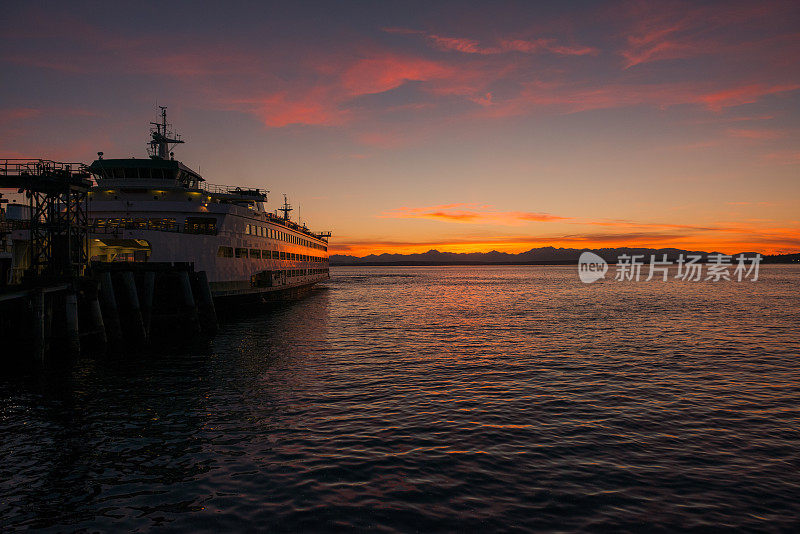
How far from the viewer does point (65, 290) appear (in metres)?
27.0

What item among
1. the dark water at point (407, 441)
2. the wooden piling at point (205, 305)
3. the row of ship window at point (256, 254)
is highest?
the row of ship window at point (256, 254)

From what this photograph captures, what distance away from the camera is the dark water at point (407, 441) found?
10.0 meters

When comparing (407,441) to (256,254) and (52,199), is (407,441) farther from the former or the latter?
(256,254)

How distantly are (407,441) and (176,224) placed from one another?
3792 cm

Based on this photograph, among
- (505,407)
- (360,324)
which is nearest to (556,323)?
(360,324)

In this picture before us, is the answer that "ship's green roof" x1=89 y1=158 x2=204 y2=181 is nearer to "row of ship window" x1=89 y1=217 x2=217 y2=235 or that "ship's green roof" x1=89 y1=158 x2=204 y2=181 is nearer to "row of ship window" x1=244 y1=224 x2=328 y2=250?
"row of ship window" x1=89 y1=217 x2=217 y2=235

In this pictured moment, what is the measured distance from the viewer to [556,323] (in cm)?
4384

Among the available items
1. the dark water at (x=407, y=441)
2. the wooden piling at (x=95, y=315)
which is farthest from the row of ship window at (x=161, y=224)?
the dark water at (x=407, y=441)

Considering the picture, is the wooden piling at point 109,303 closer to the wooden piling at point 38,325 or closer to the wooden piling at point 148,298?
the wooden piling at point 148,298

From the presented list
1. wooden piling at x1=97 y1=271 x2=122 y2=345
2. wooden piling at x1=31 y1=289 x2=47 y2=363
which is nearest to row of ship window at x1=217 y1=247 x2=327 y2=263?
wooden piling at x1=97 y1=271 x2=122 y2=345

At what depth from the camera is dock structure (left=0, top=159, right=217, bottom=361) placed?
24.9 metres

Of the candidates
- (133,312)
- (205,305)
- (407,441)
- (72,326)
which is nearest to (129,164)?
(205,305)

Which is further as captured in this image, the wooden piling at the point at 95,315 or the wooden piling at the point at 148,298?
the wooden piling at the point at 148,298

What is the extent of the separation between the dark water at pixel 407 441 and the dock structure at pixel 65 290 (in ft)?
10.1
